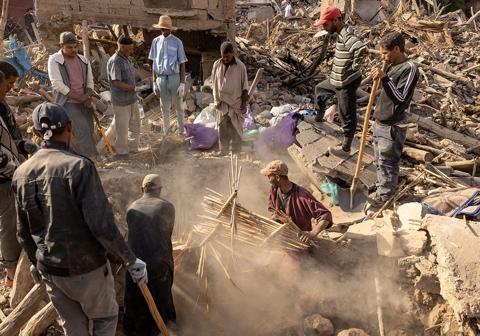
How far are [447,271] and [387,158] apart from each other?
1815 mm

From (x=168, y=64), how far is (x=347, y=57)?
109 inches

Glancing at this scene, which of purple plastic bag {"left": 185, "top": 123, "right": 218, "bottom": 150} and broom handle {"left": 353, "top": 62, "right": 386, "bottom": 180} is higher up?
broom handle {"left": 353, "top": 62, "right": 386, "bottom": 180}

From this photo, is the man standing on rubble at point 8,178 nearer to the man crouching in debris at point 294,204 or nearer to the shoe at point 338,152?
the man crouching in debris at point 294,204

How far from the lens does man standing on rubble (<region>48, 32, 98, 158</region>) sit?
18.4 ft

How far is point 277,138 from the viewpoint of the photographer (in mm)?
7359

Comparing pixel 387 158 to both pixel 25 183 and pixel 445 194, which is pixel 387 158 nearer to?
pixel 445 194

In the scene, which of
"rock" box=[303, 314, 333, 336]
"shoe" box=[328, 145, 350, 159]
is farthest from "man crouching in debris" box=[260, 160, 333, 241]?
"shoe" box=[328, 145, 350, 159]

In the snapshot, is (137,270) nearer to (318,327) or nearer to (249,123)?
(318,327)

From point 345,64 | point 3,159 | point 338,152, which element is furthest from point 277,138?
point 3,159

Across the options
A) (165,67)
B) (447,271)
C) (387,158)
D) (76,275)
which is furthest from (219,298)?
(165,67)

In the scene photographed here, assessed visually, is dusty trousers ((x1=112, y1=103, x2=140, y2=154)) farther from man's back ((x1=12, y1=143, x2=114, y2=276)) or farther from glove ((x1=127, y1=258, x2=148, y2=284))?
glove ((x1=127, y1=258, x2=148, y2=284))

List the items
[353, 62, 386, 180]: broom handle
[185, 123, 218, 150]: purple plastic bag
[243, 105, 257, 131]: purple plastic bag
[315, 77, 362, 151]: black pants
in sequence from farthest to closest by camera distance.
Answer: [243, 105, 257, 131]: purple plastic bag, [185, 123, 218, 150]: purple plastic bag, [315, 77, 362, 151]: black pants, [353, 62, 386, 180]: broom handle

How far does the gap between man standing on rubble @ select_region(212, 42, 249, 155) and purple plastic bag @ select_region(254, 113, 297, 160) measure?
403 millimetres

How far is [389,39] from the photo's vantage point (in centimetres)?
496
